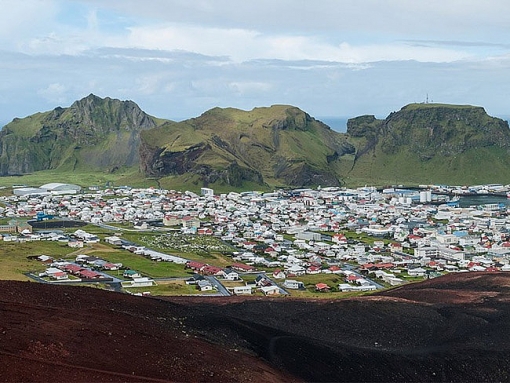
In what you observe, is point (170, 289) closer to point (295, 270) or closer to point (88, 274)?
point (88, 274)

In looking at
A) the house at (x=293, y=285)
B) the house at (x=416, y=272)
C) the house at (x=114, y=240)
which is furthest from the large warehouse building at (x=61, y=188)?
the house at (x=293, y=285)

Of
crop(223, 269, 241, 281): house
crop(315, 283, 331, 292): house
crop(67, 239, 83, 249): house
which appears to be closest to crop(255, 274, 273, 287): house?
crop(223, 269, 241, 281): house

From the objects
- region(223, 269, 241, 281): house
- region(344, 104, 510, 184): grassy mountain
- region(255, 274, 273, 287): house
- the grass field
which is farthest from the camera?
region(344, 104, 510, 184): grassy mountain

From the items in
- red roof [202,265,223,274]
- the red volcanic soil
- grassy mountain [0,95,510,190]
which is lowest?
red roof [202,265,223,274]

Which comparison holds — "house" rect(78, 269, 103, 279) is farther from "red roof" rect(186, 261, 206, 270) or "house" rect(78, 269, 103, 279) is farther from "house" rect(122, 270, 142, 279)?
"red roof" rect(186, 261, 206, 270)

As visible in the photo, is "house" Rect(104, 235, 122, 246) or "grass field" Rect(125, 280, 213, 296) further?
"house" Rect(104, 235, 122, 246)

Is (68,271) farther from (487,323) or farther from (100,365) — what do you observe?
(100,365)

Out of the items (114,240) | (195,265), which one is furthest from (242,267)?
(114,240)
